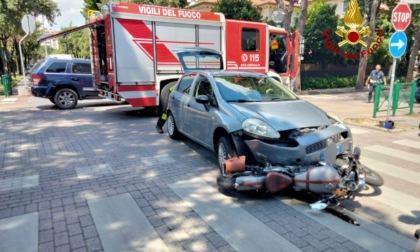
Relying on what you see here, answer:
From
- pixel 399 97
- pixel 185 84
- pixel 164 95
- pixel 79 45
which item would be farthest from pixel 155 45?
pixel 79 45

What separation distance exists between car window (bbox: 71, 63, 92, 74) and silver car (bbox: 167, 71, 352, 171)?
7626 mm

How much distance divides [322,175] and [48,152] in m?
5.26

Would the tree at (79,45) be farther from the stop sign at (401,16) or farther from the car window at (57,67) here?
the stop sign at (401,16)

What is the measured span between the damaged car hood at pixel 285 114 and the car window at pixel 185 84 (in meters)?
1.84

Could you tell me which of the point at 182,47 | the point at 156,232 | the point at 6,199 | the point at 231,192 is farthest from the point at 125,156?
the point at 182,47

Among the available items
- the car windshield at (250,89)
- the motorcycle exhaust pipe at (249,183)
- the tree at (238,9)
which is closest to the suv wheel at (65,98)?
the car windshield at (250,89)

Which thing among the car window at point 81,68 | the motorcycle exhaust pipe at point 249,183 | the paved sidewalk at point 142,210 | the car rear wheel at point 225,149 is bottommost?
the paved sidewalk at point 142,210

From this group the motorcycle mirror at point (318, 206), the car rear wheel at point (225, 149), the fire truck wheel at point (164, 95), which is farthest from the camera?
the fire truck wheel at point (164, 95)

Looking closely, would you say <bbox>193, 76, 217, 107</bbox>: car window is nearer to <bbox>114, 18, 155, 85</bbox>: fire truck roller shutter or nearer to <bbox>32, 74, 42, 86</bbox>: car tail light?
<bbox>114, 18, 155, 85</bbox>: fire truck roller shutter

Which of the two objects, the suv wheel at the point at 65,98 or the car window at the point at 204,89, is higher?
the car window at the point at 204,89

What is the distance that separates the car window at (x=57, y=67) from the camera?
1198 cm

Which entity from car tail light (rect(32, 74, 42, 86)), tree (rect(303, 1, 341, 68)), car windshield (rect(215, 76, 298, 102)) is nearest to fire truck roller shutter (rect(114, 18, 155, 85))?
car tail light (rect(32, 74, 42, 86))

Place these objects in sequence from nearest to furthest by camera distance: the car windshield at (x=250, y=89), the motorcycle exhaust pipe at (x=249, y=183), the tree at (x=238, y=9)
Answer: the motorcycle exhaust pipe at (x=249, y=183), the car windshield at (x=250, y=89), the tree at (x=238, y=9)

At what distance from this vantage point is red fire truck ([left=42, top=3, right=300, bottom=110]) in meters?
9.45
